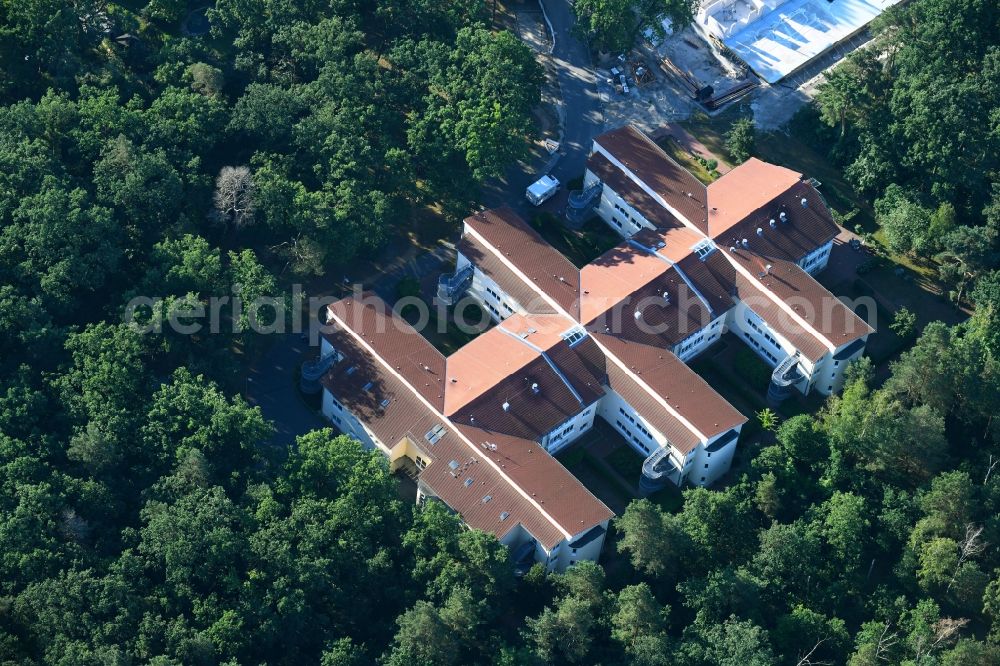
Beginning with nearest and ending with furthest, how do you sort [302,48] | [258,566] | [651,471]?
[258,566]
[651,471]
[302,48]

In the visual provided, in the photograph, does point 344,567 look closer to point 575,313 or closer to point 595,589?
point 595,589

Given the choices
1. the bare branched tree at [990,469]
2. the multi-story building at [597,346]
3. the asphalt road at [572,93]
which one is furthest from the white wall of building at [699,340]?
the bare branched tree at [990,469]

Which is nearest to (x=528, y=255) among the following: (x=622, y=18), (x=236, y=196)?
(x=236, y=196)

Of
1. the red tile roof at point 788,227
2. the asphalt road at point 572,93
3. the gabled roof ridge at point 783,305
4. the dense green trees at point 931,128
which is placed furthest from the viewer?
the asphalt road at point 572,93

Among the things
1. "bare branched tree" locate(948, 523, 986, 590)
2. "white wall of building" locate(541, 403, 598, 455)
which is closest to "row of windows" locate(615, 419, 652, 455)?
"white wall of building" locate(541, 403, 598, 455)

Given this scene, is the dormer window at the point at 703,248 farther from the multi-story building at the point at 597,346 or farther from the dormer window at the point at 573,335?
the dormer window at the point at 573,335

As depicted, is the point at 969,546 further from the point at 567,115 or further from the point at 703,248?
the point at 567,115

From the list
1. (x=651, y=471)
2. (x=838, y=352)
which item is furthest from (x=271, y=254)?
(x=838, y=352)

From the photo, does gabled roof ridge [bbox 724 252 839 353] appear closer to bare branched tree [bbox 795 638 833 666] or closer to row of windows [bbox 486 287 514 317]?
row of windows [bbox 486 287 514 317]
